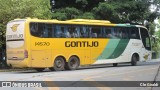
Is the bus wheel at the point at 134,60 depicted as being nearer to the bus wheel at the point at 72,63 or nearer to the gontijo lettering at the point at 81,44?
the gontijo lettering at the point at 81,44

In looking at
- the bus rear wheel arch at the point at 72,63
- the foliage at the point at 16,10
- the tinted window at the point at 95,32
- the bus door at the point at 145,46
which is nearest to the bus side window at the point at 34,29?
the bus rear wheel arch at the point at 72,63

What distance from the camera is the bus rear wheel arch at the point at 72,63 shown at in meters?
29.0

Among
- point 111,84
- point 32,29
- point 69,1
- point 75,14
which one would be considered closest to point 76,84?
point 111,84

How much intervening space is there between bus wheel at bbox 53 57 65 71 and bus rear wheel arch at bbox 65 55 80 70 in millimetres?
478

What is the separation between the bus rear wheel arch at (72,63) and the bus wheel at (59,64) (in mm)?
478

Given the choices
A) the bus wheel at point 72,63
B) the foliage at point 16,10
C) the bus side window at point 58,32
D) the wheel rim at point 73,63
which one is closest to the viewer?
the bus side window at point 58,32

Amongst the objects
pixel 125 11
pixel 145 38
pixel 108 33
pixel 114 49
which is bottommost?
pixel 114 49

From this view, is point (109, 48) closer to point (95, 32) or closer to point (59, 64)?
Answer: point (95, 32)

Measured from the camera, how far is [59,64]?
2841cm

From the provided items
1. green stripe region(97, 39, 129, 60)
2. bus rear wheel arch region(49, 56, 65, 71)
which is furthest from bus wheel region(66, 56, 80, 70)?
green stripe region(97, 39, 129, 60)

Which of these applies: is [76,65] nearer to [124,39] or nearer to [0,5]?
[124,39]

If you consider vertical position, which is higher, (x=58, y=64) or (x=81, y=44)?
(x=81, y=44)

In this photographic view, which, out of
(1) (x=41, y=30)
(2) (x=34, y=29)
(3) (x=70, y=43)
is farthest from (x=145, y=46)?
(2) (x=34, y=29)

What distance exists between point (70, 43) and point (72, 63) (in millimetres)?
1395
